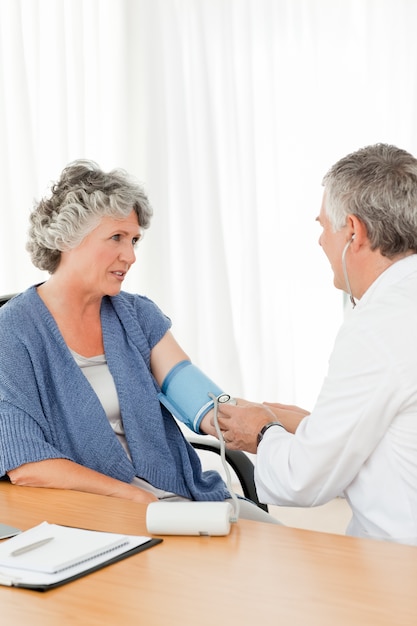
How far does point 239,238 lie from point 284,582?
3408 mm

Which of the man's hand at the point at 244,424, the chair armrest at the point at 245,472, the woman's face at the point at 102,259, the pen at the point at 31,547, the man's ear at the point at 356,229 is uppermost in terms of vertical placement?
the man's ear at the point at 356,229

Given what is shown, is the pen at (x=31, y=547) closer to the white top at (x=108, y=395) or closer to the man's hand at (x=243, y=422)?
the man's hand at (x=243, y=422)

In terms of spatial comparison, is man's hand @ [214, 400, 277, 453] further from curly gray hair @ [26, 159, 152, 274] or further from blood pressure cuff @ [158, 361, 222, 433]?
curly gray hair @ [26, 159, 152, 274]

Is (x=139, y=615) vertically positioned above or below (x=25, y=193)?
below

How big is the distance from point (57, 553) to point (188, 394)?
943mm

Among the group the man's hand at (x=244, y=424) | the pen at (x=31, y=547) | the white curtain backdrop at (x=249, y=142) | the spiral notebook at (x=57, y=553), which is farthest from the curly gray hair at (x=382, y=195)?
the white curtain backdrop at (x=249, y=142)

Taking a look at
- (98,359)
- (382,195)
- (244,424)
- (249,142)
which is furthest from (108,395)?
(249,142)

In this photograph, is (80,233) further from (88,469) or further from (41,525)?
(41,525)

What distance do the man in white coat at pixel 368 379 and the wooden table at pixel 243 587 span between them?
0.47 ft

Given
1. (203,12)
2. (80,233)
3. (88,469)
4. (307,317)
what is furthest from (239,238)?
(88,469)

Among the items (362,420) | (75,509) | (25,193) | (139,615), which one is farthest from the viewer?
(25,193)

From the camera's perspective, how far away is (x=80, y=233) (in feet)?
7.87

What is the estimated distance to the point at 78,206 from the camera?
7.78 ft

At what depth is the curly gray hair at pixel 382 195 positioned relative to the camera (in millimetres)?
1758
